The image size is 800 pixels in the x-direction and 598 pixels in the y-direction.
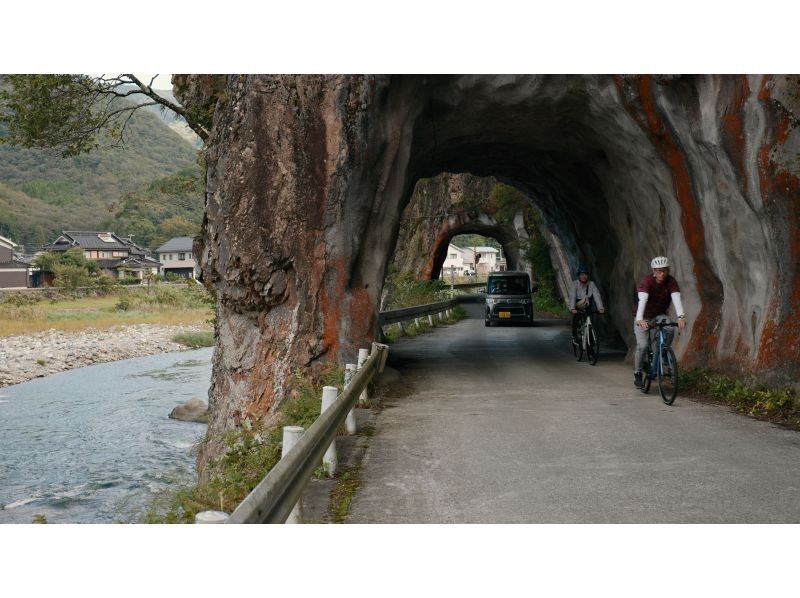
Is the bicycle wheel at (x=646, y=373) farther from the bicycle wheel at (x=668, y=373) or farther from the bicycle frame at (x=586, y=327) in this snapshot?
the bicycle frame at (x=586, y=327)

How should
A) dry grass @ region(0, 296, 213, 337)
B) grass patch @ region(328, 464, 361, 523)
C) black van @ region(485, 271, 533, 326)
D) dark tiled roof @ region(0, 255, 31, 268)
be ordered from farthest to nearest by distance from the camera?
1. dark tiled roof @ region(0, 255, 31, 268)
2. dry grass @ region(0, 296, 213, 337)
3. black van @ region(485, 271, 533, 326)
4. grass patch @ region(328, 464, 361, 523)

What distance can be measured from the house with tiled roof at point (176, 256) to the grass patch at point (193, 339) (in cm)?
2133

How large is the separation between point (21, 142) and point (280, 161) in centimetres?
1154

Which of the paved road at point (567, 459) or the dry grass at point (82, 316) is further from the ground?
the paved road at point (567, 459)

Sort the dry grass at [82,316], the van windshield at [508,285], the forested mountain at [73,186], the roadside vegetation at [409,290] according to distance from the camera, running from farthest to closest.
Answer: the forested mountain at [73,186]
the dry grass at [82,316]
the roadside vegetation at [409,290]
the van windshield at [508,285]

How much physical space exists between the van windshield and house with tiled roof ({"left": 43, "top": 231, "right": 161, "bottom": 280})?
141 ft

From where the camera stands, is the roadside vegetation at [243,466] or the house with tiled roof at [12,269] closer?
the roadside vegetation at [243,466]

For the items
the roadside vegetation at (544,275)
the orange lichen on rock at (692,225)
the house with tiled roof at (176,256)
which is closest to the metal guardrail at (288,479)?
the orange lichen on rock at (692,225)

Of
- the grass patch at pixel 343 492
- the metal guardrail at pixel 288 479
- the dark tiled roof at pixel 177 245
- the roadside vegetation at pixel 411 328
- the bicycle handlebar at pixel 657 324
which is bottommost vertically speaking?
the roadside vegetation at pixel 411 328

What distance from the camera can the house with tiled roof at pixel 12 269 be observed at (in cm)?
5728

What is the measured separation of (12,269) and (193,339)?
18.1 meters

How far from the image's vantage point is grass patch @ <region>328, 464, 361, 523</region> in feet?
19.5

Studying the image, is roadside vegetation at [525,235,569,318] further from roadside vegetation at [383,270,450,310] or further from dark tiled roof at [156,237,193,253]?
dark tiled roof at [156,237,193,253]

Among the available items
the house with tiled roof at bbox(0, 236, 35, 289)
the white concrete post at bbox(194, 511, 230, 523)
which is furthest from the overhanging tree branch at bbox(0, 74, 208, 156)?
the house with tiled roof at bbox(0, 236, 35, 289)
